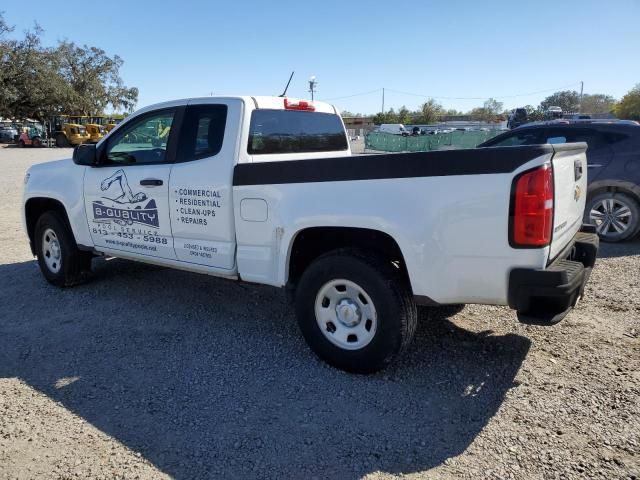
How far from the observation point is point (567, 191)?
10.2ft

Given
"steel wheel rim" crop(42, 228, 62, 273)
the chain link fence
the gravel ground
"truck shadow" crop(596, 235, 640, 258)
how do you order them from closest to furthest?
the gravel ground → "steel wheel rim" crop(42, 228, 62, 273) → "truck shadow" crop(596, 235, 640, 258) → the chain link fence

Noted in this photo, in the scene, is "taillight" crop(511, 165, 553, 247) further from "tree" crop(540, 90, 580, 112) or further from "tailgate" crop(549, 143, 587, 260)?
"tree" crop(540, 90, 580, 112)

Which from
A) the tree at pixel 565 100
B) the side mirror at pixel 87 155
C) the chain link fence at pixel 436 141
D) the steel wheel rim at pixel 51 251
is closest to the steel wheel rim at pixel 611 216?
the side mirror at pixel 87 155

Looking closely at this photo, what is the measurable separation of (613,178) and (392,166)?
5451 mm

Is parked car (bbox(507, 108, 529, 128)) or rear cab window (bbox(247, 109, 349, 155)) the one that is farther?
parked car (bbox(507, 108, 529, 128))

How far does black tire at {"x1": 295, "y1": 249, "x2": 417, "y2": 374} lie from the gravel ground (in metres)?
0.17

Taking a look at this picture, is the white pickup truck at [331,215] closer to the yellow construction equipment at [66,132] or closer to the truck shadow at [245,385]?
the truck shadow at [245,385]

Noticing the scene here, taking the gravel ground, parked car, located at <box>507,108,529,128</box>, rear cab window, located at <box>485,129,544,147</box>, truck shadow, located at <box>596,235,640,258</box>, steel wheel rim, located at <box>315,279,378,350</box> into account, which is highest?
→ parked car, located at <box>507,108,529,128</box>

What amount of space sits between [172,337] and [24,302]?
1.99 meters

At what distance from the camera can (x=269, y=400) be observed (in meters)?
3.18

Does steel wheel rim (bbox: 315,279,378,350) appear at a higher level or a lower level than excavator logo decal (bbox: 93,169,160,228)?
lower

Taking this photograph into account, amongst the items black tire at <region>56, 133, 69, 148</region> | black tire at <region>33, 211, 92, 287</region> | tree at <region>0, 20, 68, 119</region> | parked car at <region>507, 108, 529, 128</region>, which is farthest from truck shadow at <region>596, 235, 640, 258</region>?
tree at <region>0, 20, 68, 119</region>

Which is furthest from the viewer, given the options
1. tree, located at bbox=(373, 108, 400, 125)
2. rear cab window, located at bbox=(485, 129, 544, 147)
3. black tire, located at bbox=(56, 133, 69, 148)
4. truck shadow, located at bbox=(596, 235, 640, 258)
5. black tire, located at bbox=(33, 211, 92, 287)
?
tree, located at bbox=(373, 108, 400, 125)

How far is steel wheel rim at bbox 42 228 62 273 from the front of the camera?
541 cm
